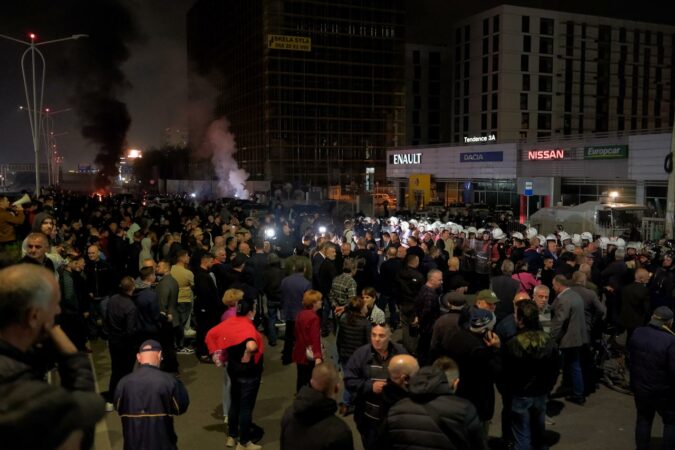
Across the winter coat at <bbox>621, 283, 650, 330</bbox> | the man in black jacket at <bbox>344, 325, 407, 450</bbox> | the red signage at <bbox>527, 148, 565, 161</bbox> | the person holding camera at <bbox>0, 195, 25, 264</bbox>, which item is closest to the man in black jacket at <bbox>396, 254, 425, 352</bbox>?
the winter coat at <bbox>621, 283, 650, 330</bbox>

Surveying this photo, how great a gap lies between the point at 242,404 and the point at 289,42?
260 feet

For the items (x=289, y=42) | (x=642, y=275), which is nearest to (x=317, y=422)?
(x=642, y=275)

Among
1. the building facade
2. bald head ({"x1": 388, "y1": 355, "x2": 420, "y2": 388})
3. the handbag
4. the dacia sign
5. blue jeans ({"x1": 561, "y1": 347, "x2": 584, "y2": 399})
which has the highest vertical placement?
the dacia sign

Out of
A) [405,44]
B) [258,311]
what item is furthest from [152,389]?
[405,44]

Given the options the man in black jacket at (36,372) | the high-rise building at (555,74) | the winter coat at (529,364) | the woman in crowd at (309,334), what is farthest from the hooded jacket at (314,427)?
the high-rise building at (555,74)

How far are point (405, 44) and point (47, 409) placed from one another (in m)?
90.6

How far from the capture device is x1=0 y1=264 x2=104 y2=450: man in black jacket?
1.93 metres

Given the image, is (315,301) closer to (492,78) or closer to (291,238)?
(291,238)

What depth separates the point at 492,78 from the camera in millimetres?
73500

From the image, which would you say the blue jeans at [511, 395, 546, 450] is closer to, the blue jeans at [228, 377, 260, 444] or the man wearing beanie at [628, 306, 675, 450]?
the man wearing beanie at [628, 306, 675, 450]

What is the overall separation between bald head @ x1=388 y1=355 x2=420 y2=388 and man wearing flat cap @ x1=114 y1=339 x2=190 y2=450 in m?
1.76

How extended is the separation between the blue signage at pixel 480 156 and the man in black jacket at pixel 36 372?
38258 mm

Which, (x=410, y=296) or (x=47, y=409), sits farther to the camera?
(x=410, y=296)

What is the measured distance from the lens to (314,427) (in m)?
3.69
